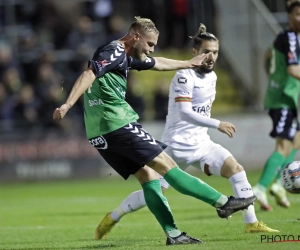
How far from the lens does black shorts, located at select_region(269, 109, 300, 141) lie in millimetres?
11078

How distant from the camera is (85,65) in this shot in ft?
64.8

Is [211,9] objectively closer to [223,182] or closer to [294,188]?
[223,182]

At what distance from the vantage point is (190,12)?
21297 millimetres

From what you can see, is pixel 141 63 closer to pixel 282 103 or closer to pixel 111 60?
pixel 111 60

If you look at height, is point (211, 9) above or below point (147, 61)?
below

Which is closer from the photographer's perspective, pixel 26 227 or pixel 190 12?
pixel 26 227

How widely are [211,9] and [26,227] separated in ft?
40.4

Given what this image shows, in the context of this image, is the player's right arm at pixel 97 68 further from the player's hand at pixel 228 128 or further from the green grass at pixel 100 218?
the green grass at pixel 100 218

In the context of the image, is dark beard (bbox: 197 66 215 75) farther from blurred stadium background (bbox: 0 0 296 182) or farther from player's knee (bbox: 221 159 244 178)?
blurred stadium background (bbox: 0 0 296 182)

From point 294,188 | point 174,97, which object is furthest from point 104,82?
point 294,188

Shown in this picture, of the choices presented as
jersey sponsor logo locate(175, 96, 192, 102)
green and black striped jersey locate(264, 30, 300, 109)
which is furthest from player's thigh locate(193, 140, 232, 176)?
green and black striped jersey locate(264, 30, 300, 109)

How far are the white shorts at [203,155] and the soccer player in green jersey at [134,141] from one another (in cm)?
91

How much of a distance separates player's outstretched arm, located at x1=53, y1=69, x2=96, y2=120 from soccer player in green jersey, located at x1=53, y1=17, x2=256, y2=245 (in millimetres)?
256

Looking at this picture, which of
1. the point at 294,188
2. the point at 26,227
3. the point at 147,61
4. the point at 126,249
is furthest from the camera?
the point at 26,227
